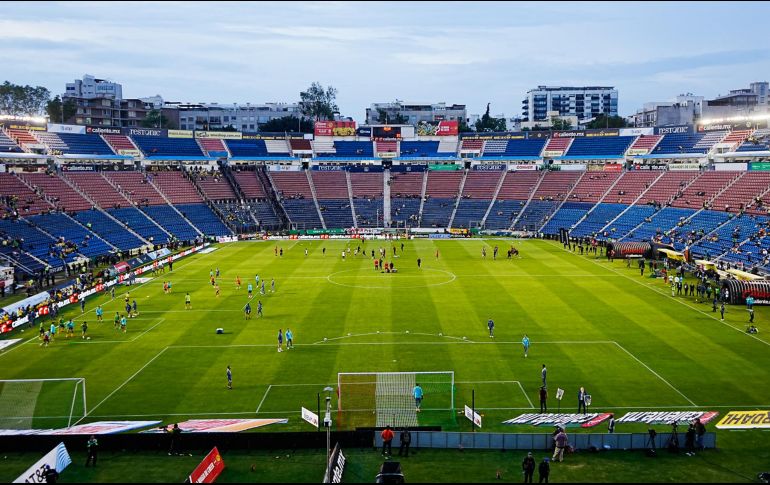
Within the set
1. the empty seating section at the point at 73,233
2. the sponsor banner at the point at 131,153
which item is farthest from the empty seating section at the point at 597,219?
the sponsor banner at the point at 131,153

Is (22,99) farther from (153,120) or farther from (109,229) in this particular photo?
(109,229)

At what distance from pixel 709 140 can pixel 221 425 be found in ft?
339

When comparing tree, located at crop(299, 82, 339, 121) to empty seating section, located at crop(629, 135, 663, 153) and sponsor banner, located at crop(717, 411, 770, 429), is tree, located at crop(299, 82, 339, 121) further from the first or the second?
sponsor banner, located at crop(717, 411, 770, 429)

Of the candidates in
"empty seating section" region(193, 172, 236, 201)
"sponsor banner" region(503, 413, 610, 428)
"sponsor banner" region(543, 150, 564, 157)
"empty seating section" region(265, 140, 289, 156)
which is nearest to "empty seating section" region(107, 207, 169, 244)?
Result: "empty seating section" region(193, 172, 236, 201)

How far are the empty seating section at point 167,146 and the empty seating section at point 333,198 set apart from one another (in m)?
22.0

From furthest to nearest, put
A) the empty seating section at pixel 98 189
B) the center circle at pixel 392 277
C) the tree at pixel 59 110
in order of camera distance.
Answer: the tree at pixel 59 110, the empty seating section at pixel 98 189, the center circle at pixel 392 277

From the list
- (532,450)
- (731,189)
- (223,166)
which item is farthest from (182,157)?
(532,450)

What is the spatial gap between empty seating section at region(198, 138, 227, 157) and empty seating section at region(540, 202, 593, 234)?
203 ft

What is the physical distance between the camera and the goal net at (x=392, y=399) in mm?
27969

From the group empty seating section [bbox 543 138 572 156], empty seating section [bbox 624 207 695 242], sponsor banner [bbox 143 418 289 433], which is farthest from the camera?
empty seating section [bbox 543 138 572 156]

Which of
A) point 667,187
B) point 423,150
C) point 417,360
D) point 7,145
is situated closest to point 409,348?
point 417,360

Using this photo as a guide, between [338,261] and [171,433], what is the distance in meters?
50.7

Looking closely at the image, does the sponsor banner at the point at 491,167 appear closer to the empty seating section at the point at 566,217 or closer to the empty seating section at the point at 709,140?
the empty seating section at the point at 566,217

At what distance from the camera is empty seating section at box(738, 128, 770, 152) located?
9591 centimetres
